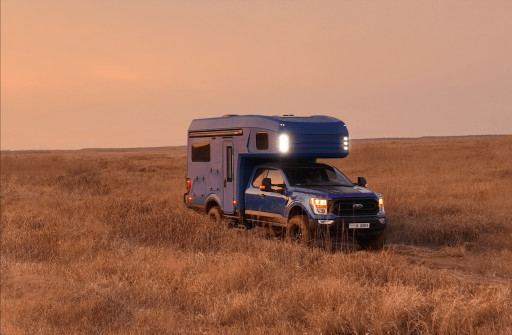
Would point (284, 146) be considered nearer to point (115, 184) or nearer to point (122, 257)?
point (122, 257)

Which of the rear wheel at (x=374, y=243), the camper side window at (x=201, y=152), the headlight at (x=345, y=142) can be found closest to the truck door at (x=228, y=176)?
the camper side window at (x=201, y=152)

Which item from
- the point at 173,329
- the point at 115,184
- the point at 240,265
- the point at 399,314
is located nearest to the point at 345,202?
the point at 240,265

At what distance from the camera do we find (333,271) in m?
9.07

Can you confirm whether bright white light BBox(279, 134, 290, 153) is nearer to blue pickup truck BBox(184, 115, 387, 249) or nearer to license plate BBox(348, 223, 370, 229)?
blue pickup truck BBox(184, 115, 387, 249)

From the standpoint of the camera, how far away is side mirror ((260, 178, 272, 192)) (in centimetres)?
1301

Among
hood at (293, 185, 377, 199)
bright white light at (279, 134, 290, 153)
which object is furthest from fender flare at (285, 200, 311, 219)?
bright white light at (279, 134, 290, 153)

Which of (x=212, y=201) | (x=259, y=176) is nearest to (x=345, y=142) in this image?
(x=259, y=176)

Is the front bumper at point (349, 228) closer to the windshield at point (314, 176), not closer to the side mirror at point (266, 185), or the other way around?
the windshield at point (314, 176)

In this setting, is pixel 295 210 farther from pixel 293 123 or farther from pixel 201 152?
pixel 201 152

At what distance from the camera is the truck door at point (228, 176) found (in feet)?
48.0

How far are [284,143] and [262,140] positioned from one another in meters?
0.67

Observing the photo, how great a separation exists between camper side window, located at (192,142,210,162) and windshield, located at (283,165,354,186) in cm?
310

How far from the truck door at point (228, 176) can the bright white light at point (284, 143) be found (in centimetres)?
187

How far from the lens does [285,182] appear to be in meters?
13.0
